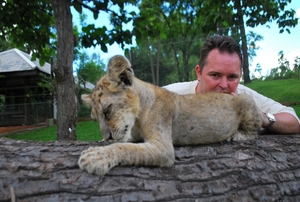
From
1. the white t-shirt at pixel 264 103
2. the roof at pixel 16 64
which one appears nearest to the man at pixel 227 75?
the white t-shirt at pixel 264 103

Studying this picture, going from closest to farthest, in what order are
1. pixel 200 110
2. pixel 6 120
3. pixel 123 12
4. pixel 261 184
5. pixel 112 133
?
1. pixel 261 184
2. pixel 112 133
3. pixel 200 110
4. pixel 123 12
5. pixel 6 120

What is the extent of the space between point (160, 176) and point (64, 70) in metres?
3.61

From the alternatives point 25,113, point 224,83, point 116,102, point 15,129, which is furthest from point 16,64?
point 116,102

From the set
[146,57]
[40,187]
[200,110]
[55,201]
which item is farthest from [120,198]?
[146,57]

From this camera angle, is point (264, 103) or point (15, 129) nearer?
point (264, 103)

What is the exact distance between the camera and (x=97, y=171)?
8.35 feet

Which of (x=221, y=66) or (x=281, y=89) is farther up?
(x=281, y=89)

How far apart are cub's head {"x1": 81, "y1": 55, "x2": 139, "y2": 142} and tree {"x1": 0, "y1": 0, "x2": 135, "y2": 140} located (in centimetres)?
229

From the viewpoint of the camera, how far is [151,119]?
3.53 meters

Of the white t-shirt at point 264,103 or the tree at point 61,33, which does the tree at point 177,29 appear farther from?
the white t-shirt at point 264,103

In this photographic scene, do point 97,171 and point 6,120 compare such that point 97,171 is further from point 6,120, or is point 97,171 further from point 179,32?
point 179,32

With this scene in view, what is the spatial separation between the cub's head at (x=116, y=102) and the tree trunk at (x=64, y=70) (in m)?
2.25

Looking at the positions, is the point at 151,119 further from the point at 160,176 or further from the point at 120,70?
the point at 160,176

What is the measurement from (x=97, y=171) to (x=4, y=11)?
6399 mm
